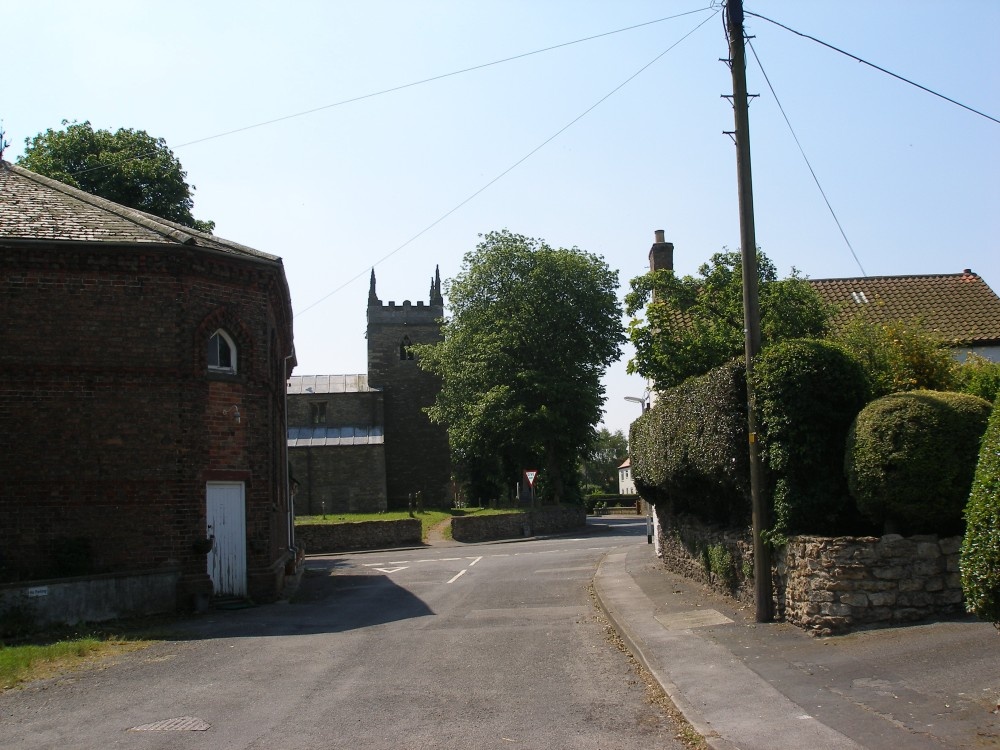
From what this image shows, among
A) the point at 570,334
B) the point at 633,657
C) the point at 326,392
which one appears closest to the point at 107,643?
the point at 633,657

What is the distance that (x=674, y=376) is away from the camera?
18.5 metres

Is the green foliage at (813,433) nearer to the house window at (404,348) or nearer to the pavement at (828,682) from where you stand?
the pavement at (828,682)

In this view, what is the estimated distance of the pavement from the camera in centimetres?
673

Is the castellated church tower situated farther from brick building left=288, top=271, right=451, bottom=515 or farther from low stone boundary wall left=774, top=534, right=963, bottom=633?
low stone boundary wall left=774, top=534, right=963, bottom=633

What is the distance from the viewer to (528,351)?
4953 centimetres

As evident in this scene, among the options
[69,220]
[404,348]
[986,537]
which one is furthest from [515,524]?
[986,537]

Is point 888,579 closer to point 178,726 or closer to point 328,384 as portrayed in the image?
point 178,726

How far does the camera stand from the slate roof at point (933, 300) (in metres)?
25.3

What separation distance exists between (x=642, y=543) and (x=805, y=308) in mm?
15655

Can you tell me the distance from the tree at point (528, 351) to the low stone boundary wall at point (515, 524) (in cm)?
193

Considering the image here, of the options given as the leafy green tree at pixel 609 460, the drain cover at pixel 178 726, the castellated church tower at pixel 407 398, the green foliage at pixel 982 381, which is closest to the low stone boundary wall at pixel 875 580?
the green foliage at pixel 982 381

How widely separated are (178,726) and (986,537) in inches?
264

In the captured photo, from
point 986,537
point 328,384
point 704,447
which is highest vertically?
point 328,384

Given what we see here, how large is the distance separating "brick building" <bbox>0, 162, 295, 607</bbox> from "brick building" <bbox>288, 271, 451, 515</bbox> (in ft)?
131
